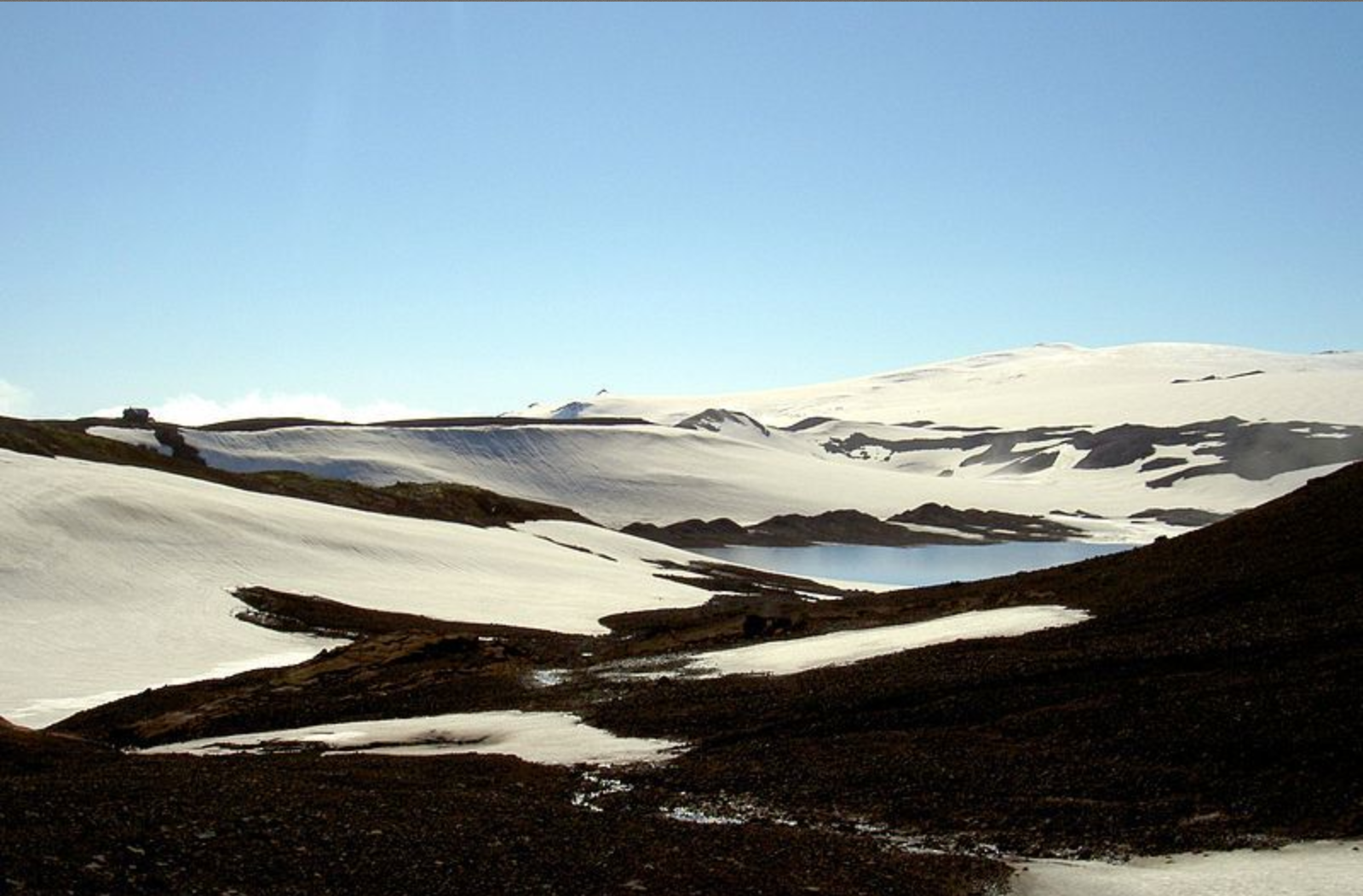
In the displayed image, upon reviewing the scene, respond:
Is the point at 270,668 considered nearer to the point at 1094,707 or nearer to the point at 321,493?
the point at 1094,707

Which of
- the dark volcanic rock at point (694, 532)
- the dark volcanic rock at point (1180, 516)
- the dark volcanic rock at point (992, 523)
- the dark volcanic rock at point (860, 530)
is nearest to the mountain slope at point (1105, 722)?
the dark volcanic rock at point (694, 532)

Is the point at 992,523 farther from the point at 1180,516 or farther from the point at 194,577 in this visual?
the point at 194,577

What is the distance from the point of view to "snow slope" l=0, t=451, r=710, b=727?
39.3 m

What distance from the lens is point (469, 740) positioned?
2402 cm

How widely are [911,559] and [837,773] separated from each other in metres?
103

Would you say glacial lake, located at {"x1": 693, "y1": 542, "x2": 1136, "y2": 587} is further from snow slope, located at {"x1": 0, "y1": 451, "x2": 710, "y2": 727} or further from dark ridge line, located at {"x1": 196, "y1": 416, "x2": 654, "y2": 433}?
dark ridge line, located at {"x1": 196, "y1": 416, "x2": 654, "y2": 433}

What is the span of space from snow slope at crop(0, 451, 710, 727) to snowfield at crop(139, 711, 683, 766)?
9.18 m

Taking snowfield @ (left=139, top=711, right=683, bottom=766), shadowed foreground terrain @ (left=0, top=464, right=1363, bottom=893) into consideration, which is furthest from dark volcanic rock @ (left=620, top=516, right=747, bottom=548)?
snowfield @ (left=139, top=711, right=683, bottom=766)

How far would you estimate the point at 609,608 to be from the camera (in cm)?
5631

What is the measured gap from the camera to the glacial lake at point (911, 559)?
4058 inches

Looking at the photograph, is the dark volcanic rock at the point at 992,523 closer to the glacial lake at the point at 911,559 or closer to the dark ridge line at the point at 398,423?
the glacial lake at the point at 911,559

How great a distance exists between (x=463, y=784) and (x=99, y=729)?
15174 millimetres

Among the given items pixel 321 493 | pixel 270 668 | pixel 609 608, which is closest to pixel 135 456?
pixel 321 493

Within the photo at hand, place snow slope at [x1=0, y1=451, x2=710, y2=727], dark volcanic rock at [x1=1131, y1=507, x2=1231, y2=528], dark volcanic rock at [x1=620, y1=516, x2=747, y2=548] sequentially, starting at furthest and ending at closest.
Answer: dark volcanic rock at [x1=1131, y1=507, x2=1231, y2=528] < dark volcanic rock at [x1=620, y1=516, x2=747, y2=548] < snow slope at [x1=0, y1=451, x2=710, y2=727]
